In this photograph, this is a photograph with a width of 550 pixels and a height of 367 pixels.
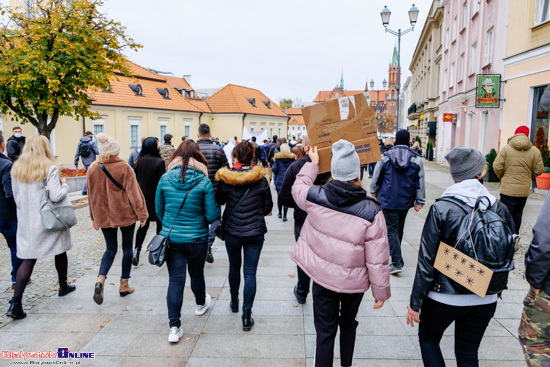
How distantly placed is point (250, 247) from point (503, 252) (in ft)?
7.74

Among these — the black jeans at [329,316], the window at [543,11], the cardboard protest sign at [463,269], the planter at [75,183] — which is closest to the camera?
the cardboard protest sign at [463,269]

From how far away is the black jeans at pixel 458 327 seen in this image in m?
2.63

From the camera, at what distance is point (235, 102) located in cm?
4669

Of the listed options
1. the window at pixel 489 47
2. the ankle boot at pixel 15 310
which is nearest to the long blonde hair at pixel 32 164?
the ankle boot at pixel 15 310

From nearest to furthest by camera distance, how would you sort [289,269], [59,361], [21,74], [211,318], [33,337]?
[59,361], [33,337], [211,318], [289,269], [21,74]

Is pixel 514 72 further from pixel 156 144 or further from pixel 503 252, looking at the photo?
pixel 503 252

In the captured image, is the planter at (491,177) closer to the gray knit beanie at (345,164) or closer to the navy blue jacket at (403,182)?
the navy blue jacket at (403,182)

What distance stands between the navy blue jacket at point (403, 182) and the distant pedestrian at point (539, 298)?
307 cm

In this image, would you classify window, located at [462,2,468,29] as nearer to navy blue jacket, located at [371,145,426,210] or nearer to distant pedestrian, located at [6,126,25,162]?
navy blue jacket, located at [371,145,426,210]

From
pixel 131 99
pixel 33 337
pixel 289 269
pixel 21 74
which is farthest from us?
pixel 131 99

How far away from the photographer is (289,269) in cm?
600

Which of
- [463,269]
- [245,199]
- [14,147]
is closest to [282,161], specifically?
[245,199]

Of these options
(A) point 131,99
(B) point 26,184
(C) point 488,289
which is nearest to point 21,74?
(B) point 26,184

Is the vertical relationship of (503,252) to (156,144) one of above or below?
below
